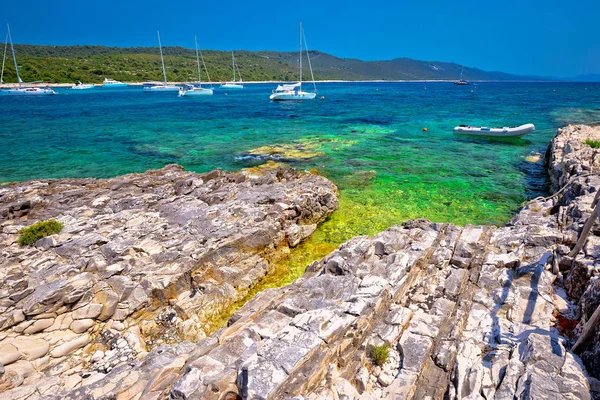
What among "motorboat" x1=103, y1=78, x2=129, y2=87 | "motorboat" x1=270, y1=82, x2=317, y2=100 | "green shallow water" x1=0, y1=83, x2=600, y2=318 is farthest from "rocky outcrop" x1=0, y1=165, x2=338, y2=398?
"motorboat" x1=103, y1=78, x2=129, y2=87

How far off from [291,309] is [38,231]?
12.3 metres

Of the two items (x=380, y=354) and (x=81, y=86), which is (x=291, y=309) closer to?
(x=380, y=354)

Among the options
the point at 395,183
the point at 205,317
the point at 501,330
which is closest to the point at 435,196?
the point at 395,183

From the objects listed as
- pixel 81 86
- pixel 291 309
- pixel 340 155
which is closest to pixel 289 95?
pixel 340 155

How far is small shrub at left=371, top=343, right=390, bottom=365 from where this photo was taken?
298 inches

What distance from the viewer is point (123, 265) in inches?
491

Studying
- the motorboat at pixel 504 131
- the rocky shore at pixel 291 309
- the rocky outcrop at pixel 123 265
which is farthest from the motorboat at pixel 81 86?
the motorboat at pixel 504 131

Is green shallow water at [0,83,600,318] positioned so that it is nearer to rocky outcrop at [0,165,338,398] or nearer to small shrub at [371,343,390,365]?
rocky outcrop at [0,165,338,398]

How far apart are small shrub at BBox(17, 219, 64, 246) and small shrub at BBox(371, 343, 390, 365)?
14304 mm

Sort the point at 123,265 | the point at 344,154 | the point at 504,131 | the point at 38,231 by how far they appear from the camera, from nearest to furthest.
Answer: the point at 123,265 → the point at 38,231 → the point at 344,154 → the point at 504,131

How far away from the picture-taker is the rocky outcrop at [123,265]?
982cm

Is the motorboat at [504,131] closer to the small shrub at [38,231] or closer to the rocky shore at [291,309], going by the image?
the rocky shore at [291,309]

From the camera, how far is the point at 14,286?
10836 millimetres

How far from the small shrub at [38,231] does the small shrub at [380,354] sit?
14.3 m
